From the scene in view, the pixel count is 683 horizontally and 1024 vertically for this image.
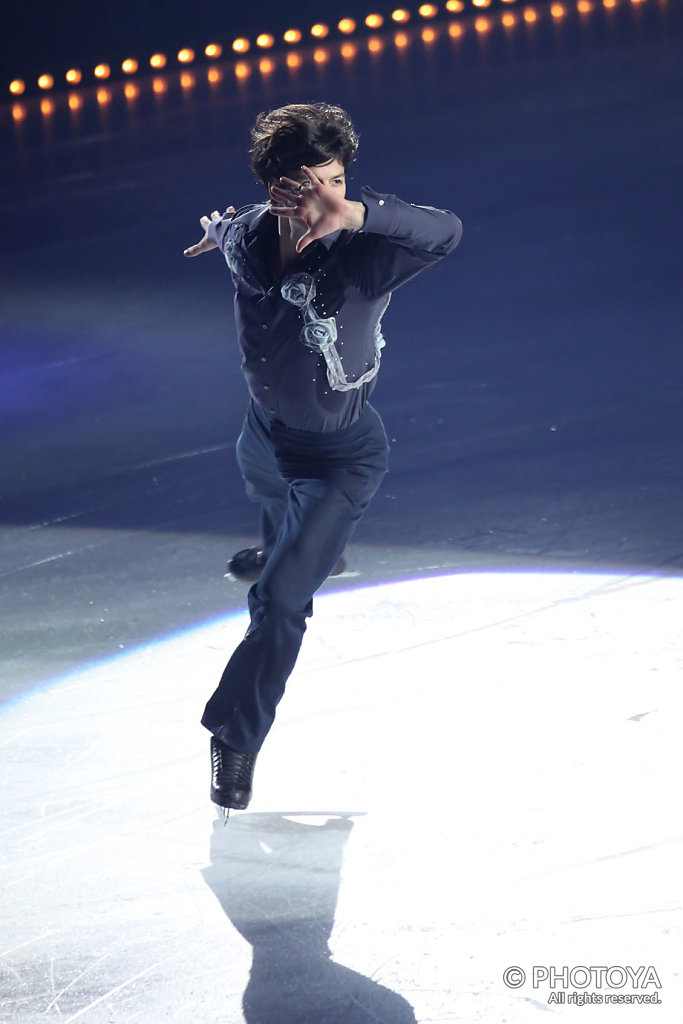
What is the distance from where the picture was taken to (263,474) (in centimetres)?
290

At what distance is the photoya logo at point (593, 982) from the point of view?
1989 mm

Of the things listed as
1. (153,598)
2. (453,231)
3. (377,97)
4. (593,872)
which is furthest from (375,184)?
(593,872)

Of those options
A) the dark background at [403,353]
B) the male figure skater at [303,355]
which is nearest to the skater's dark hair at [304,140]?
the male figure skater at [303,355]

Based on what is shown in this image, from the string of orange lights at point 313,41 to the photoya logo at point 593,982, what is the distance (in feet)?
32.8

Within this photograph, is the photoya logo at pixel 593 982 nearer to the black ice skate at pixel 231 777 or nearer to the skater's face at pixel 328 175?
the black ice skate at pixel 231 777

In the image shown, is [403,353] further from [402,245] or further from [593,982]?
[593,982]

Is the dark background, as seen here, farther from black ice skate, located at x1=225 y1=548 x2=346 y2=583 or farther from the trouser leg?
the trouser leg

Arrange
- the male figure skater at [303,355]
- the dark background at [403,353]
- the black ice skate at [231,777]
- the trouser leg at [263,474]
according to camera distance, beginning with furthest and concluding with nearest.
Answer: the dark background at [403,353] → the trouser leg at [263,474] → the black ice skate at [231,777] → the male figure skater at [303,355]

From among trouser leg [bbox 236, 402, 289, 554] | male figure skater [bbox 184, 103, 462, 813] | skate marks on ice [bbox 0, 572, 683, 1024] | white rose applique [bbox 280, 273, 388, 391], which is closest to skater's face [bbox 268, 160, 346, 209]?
male figure skater [bbox 184, 103, 462, 813]

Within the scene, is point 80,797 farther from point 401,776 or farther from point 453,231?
point 453,231

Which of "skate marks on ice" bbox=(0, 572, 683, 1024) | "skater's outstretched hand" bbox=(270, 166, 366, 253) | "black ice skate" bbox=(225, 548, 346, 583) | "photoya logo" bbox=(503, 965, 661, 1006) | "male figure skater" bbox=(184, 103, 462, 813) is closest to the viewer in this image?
"photoya logo" bbox=(503, 965, 661, 1006)

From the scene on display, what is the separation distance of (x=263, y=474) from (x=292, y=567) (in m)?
0.40

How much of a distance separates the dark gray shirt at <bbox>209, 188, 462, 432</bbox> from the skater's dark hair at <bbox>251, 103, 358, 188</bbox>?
0.11 m

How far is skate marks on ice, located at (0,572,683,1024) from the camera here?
2.11 metres
